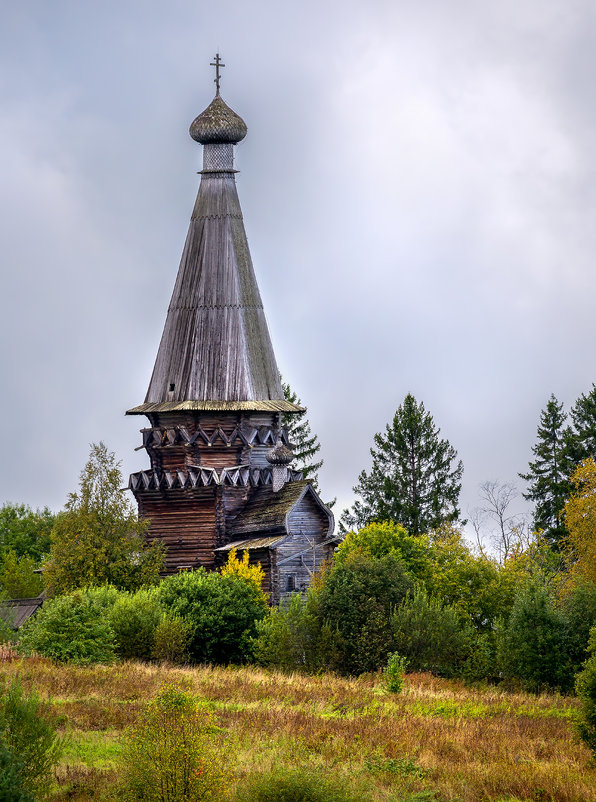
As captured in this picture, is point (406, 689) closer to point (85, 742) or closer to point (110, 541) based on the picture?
point (85, 742)

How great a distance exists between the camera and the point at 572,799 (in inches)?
839

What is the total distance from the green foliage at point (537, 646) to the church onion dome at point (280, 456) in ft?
62.7

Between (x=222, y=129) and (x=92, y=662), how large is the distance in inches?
1194

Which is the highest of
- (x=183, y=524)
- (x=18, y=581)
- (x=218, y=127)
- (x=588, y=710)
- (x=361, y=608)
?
(x=218, y=127)

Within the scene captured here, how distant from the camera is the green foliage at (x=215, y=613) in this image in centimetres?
4328

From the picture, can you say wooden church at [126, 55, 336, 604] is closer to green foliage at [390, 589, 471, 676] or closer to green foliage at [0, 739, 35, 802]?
green foliage at [390, 589, 471, 676]

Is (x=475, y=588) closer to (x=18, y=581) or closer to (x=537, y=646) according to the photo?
(x=537, y=646)

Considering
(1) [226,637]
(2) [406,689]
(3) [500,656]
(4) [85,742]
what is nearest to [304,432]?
(1) [226,637]

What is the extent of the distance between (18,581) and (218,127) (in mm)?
28874

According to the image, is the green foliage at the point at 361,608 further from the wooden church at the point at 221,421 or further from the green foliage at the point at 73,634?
the wooden church at the point at 221,421

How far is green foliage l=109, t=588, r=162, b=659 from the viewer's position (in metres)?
40.6

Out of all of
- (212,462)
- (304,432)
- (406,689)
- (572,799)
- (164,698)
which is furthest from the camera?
(304,432)

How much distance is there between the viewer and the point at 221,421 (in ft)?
189

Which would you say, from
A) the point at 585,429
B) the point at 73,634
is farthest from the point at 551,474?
the point at 73,634
